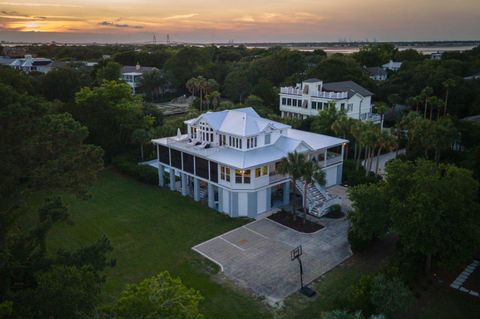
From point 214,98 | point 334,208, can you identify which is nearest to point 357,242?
point 334,208

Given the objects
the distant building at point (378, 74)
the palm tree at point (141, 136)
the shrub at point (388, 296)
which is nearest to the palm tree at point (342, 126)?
the palm tree at point (141, 136)

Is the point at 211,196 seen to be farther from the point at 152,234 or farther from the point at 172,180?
the point at 152,234

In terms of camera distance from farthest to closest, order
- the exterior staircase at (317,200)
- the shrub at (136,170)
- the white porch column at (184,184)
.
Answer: the shrub at (136,170) < the white porch column at (184,184) < the exterior staircase at (317,200)

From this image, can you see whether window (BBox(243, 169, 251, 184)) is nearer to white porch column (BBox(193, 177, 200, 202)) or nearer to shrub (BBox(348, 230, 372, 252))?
white porch column (BBox(193, 177, 200, 202))

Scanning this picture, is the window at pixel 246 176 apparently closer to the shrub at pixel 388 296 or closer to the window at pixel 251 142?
the window at pixel 251 142

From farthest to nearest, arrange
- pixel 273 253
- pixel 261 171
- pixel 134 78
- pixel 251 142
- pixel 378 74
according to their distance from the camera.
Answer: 1. pixel 134 78
2. pixel 378 74
3. pixel 251 142
4. pixel 261 171
5. pixel 273 253

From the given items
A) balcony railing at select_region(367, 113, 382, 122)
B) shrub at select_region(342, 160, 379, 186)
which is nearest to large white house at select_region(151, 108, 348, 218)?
shrub at select_region(342, 160, 379, 186)

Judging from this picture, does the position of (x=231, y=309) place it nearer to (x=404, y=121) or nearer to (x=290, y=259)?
(x=290, y=259)

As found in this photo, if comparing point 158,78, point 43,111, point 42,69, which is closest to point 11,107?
point 43,111
